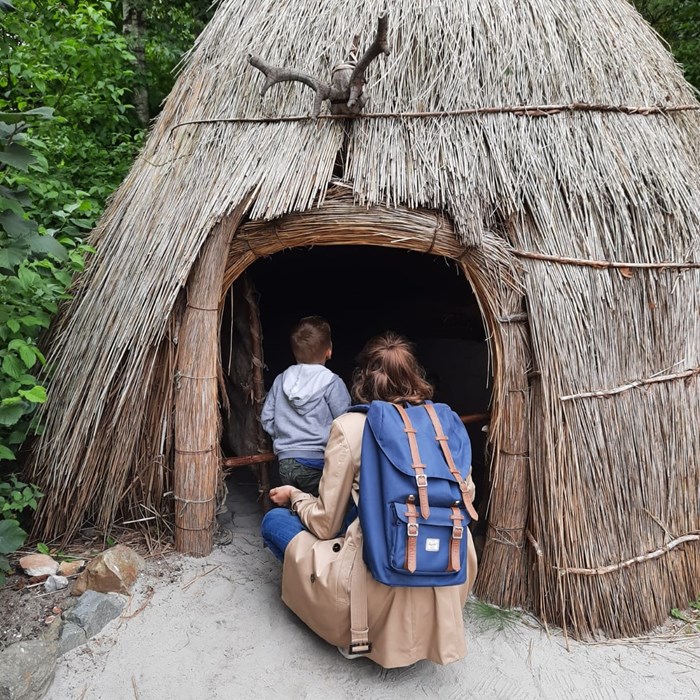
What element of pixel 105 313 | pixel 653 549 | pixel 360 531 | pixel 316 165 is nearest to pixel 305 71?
pixel 316 165

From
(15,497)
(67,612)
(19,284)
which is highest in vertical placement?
(19,284)

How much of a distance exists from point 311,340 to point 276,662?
136cm

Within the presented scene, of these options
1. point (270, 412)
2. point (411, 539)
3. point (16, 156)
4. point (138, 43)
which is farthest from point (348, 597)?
point (138, 43)

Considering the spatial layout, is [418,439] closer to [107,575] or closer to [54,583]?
[107,575]

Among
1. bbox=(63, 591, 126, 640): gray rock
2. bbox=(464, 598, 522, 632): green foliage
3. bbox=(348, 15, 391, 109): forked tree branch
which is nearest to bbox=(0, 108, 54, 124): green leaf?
bbox=(348, 15, 391, 109): forked tree branch

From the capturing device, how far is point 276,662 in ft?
7.79

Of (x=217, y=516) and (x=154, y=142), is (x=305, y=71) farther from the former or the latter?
(x=217, y=516)

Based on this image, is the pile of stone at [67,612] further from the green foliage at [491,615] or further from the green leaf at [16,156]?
the green leaf at [16,156]

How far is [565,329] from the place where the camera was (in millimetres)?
2611

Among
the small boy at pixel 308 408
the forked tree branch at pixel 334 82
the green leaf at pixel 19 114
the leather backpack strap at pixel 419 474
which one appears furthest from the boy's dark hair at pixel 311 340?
the green leaf at pixel 19 114

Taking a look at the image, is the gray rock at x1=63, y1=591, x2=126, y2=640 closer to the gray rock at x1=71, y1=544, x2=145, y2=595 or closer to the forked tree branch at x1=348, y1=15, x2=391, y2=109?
the gray rock at x1=71, y1=544, x2=145, y2=595

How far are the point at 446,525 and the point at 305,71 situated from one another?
2137mm

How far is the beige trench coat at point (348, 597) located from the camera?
2148 millimetres

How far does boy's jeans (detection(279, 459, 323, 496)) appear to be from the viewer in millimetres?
2807
